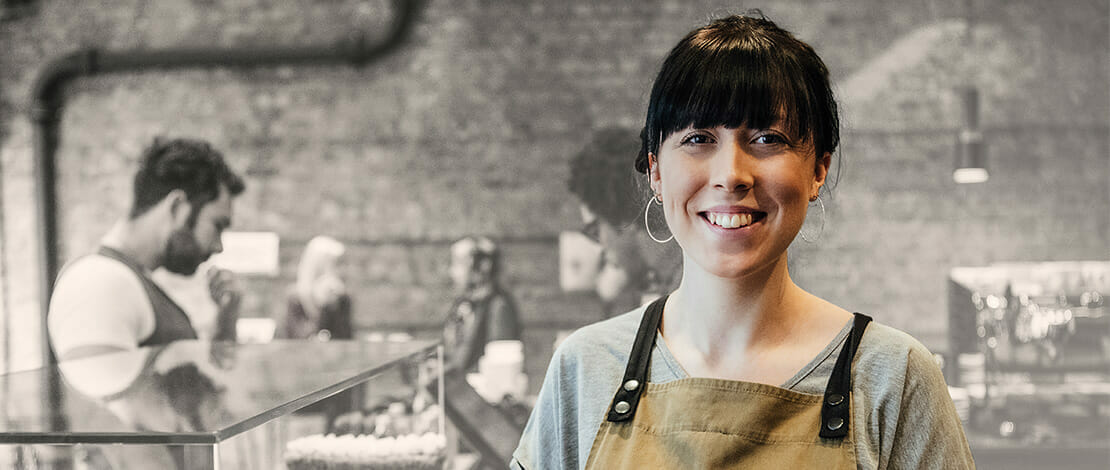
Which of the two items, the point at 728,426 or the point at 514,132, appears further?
the point at 514,132

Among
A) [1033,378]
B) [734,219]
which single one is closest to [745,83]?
[734,219]

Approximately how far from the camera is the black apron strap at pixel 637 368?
0.92 m

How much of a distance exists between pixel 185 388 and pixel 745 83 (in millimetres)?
1192

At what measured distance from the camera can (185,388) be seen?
1.56 meters

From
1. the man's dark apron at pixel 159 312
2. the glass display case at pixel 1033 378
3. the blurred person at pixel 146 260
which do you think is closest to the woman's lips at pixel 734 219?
the blurred person at pixel 146 260

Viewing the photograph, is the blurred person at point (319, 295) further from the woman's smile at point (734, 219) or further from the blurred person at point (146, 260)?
the woman's smile at point (734, 219)

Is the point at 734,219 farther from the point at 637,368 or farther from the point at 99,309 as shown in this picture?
the point at 99,309

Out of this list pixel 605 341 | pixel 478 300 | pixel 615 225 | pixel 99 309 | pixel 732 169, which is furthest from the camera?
pixel 478 300

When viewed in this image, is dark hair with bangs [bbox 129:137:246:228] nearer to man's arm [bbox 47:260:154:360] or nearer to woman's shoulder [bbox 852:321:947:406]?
man's arm [bbox 47:260:154:360]

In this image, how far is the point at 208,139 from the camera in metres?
5.12

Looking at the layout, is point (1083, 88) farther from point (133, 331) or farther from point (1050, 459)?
point (133, 331)

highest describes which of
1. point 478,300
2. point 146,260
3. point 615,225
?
point 615,225

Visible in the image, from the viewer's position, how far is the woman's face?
856mm

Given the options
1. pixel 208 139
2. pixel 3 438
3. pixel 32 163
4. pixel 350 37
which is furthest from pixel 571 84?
pixel 3 438
